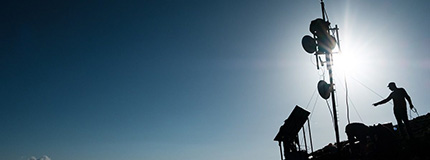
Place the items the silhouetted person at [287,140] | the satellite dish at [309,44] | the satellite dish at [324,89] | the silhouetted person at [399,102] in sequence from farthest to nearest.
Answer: the silhouetted person at [287,140]
the satellite dish at [309,44]
the satellite dish at [324,89]
the silhouetted person at [399,102]

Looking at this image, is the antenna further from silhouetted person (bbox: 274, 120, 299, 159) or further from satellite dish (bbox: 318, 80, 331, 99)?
silhouetted person (bbox: 274, 120, 299, 159)

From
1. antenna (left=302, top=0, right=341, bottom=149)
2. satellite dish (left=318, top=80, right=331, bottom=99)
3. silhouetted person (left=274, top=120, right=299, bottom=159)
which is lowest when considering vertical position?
silhouetted person (left=274, top=120, right=299, bottom=159)

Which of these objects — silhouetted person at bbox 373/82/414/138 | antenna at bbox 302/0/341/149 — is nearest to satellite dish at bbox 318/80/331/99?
antenna at bbox 302/0/341/149

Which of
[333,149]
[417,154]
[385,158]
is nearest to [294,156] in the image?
[333,149]

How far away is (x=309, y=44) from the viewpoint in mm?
11609

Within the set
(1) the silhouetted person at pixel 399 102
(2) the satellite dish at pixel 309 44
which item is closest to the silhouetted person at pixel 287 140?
(2) the satellite dish at pixel 309 44

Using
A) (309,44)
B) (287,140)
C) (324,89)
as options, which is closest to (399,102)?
(324,89)

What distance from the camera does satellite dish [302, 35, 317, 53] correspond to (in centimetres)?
1155

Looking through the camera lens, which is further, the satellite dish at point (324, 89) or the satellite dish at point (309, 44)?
the satellite dish at point (309, 44)

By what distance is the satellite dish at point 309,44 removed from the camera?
455 inches

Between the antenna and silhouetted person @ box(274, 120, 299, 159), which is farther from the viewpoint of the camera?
silhouetted person @ box(274, 120, 299, 159)

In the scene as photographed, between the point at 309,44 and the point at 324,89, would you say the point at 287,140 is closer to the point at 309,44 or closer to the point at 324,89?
the point at 324,89

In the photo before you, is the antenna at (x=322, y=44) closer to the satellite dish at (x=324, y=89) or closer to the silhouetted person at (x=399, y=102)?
the satellite dish at (x=324, y=89)

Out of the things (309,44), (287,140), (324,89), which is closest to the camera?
(324,89)
